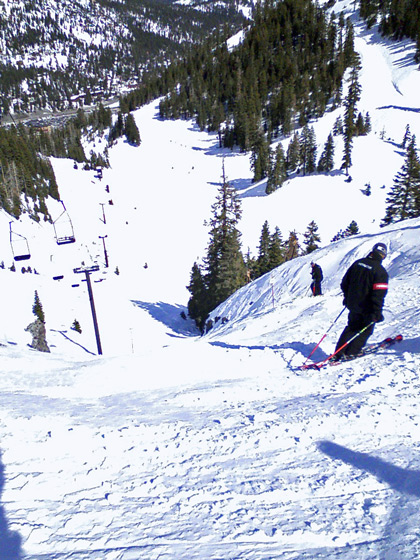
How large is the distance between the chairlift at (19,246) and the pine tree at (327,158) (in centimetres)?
4454

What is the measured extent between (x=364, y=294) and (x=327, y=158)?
187 feet

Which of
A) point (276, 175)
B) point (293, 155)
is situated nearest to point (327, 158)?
point (293, 155)

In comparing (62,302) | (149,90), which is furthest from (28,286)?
(149,90)

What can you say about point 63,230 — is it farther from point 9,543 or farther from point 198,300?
point 9,543

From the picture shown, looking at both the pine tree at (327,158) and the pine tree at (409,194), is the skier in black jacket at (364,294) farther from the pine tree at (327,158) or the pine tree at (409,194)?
the pine tree at (327,158)

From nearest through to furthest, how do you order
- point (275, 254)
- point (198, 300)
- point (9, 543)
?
point (9, 543)
point (198, 300)
point (275, 254)

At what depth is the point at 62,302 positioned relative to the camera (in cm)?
3366

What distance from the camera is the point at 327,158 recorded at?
5750 centimetres

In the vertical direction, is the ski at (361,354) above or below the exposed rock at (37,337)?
above

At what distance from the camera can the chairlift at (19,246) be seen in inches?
1656

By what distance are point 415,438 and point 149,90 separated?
455ft

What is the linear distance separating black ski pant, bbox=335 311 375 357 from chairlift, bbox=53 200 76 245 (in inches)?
1787

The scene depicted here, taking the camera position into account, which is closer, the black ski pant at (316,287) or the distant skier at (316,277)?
the distant skier at (316,277)

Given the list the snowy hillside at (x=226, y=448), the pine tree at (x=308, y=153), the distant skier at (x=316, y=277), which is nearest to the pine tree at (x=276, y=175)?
the pine tree at (x=308, y=153)
